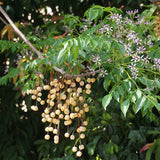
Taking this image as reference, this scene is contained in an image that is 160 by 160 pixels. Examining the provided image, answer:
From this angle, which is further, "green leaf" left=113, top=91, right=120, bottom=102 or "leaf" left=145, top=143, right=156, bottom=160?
"leaf" left=145, top=143, right=156, bottom=160

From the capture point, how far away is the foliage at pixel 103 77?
3.16 feet

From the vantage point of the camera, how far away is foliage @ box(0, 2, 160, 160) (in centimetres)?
96

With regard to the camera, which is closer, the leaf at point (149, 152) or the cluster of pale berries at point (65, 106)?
the cluster of pale berries at point (65, 106)

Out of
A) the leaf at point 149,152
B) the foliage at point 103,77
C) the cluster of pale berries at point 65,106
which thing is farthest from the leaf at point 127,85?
the leaf at point 149,152

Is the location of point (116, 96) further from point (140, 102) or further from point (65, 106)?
point (65, 106)

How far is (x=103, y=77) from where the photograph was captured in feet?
4.70

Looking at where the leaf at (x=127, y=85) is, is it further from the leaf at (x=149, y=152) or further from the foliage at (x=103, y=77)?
the leaf at (x=149, y=152)

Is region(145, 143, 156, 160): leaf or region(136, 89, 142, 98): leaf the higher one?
region(136, 89, 142, 98): leaf

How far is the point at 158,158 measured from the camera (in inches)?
67.1

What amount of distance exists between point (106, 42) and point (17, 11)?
1.38 m

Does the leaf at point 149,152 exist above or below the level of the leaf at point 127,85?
below

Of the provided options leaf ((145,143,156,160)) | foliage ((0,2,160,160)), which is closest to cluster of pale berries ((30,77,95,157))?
foliage ((0,2,160,160))

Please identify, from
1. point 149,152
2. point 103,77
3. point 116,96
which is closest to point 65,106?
point 116,96

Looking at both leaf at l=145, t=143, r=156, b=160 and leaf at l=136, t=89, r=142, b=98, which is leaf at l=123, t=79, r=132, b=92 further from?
leaf at l=145, t=143, r=156, b=160
